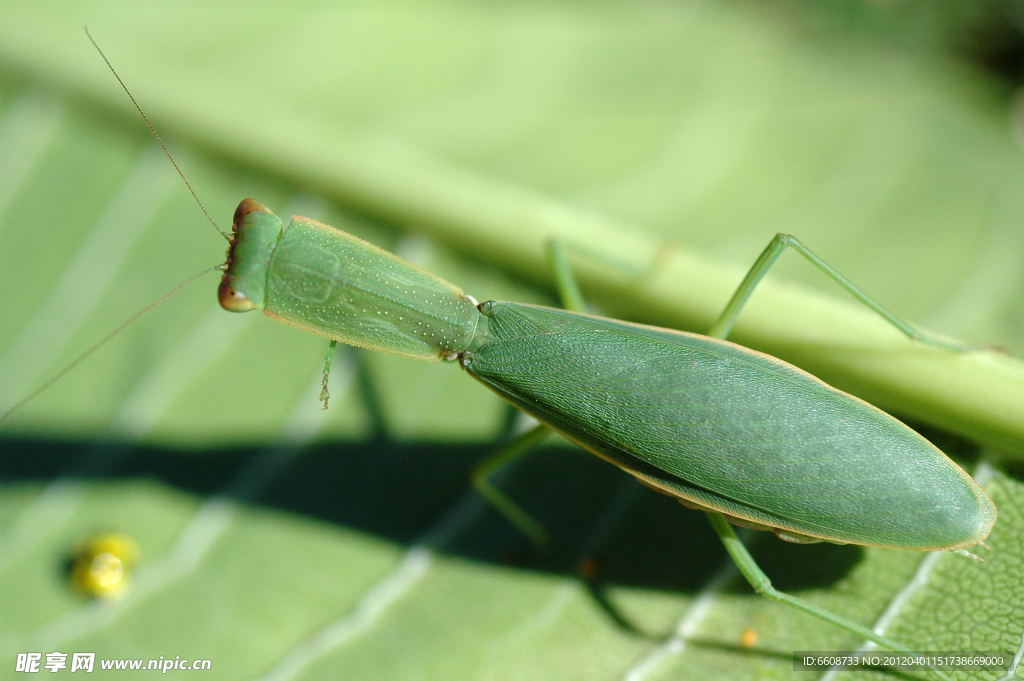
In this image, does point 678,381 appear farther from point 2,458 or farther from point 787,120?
point 2,458

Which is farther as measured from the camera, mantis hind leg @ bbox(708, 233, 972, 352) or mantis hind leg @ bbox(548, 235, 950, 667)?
mantis hind leg @ bbox(708, 233, 972, 352)

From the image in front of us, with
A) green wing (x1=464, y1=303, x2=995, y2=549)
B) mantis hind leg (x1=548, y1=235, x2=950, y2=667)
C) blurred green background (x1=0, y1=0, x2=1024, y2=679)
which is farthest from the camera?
blurred green background (x1=0, y1=0, x2=1024, y2=679)

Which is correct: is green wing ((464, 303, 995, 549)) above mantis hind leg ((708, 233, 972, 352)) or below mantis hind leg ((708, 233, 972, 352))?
below

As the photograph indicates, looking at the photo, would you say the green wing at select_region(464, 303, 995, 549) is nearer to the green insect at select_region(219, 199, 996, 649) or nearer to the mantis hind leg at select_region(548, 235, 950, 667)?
the green insect at select_region(219, 199, 996, 649)

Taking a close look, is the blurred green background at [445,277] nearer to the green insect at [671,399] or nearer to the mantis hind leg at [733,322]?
the mantis hind leg at [733,322]

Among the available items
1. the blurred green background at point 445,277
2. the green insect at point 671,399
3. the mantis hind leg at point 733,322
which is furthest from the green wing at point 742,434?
the blurred green background at point 445,277

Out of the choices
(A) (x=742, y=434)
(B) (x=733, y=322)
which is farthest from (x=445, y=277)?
(A) (x=742, y=434)

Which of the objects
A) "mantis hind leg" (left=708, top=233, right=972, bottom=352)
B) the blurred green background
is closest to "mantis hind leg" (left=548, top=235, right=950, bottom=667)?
"mantis hind leg" (left=708, top=233, right=972, bottom=352)
